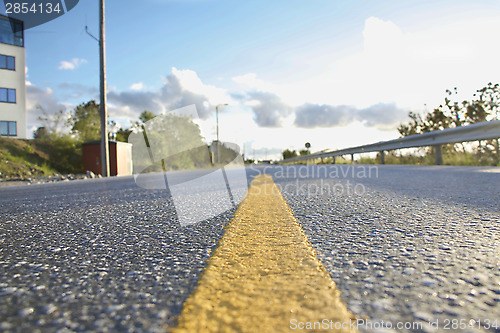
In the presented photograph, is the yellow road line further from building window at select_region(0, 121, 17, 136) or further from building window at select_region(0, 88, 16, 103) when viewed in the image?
building window at select_region(0, 88, 16, 103)

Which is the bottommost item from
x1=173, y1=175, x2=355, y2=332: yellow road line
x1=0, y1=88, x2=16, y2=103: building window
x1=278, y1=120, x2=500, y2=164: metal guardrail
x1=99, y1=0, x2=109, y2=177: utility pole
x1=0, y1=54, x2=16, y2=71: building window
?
x1=173, y1=175, x2=355, y2=332: yellow road line

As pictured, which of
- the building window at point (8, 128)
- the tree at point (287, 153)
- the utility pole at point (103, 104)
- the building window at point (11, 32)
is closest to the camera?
the utility pole at point (103, 104)

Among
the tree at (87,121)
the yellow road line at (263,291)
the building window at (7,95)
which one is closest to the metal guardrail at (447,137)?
the yellow road line at (263,291)

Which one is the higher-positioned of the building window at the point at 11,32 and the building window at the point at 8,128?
the building window at the point at 11,32

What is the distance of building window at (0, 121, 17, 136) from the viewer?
29.1 meters

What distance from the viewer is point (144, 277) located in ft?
3.54

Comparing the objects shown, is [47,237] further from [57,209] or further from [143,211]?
[57,209]

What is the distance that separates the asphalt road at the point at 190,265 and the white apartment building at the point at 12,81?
1344 inches

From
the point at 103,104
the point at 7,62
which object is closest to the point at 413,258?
the point at 103,104

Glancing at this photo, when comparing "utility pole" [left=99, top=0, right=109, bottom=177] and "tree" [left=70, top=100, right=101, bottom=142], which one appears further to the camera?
"tree" [left=70, top=100, right=101, bottom=142]

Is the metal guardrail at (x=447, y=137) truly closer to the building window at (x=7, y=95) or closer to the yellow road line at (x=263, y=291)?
the yellow road line at (x=263, y=291)

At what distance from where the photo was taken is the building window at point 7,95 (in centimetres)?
2936

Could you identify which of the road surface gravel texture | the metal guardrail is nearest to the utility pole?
the metal guardrail

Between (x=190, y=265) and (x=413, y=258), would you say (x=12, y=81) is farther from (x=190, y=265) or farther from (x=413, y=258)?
(x=413, y=258)
